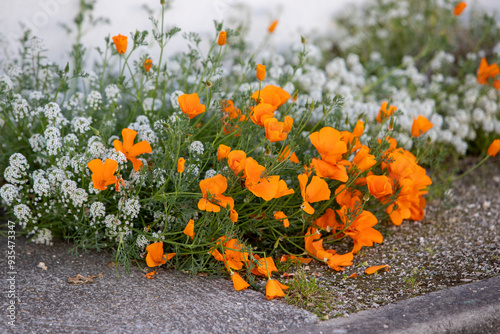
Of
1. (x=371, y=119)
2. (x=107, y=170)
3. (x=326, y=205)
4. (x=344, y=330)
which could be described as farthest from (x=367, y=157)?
(x=371, y=119)

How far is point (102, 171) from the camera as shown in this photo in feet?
6.07

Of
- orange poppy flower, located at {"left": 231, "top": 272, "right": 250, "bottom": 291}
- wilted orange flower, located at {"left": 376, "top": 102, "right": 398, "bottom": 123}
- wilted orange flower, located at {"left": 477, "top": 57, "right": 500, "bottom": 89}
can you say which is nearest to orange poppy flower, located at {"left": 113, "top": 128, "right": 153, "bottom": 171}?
orange poppy flower, located at {"left": 231, "top": 272, "right": 250, "bottom": 291}

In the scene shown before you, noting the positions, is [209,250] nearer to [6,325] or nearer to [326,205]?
[326,205]

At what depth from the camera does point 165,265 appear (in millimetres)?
2168

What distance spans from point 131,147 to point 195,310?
0.67 m

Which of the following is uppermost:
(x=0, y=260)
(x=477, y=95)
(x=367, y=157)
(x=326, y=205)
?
(x=477, y=95)

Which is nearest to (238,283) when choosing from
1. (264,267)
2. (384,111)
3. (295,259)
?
(264,267)

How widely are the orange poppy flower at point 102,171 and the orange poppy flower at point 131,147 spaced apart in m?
0.11

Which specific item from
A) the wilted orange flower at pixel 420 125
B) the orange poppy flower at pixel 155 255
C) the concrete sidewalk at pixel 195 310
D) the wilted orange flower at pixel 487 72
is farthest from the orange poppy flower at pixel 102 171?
the wilted orange flower at pixel 487 72

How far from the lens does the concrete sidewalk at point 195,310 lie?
167 cm

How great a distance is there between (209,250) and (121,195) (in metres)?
0.43

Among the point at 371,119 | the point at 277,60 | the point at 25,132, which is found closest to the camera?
the point at 25,132

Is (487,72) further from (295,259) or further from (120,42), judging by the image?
(120,42)

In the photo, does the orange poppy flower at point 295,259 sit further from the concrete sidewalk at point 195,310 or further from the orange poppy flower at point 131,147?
the orange poppy flower at point 131,147
